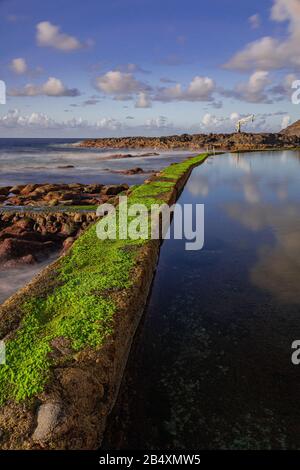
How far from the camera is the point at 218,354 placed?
8609 millimetres

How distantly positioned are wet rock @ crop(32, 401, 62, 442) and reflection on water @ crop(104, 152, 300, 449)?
1.22 meters

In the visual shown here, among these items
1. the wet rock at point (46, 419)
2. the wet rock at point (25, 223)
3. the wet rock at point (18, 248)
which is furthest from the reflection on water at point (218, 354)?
the wet rock at point (25, 223)

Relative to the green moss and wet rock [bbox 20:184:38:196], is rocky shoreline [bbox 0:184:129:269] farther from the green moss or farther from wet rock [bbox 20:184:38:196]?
the green moss

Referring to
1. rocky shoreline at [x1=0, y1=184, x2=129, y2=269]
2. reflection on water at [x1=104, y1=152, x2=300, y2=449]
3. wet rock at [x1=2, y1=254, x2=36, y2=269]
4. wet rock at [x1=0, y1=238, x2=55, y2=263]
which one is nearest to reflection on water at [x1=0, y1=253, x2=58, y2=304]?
wet rock at [x1=2, y1=254, x2=36, y2=269]

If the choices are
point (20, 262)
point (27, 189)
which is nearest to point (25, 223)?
point (20, 262)

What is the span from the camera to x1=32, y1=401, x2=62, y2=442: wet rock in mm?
5629

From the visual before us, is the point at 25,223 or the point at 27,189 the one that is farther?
the point at 27,189

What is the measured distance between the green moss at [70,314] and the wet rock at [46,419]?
0.38 m

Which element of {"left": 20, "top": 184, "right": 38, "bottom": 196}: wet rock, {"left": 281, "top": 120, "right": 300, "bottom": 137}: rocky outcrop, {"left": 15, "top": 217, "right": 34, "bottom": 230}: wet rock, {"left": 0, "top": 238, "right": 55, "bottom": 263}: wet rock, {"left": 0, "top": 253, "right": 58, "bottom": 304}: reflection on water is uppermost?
{"left": 281, "top": 120, "right": 300, "bottom": 137}: rocky outcrop

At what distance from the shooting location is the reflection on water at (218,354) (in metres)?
6.61

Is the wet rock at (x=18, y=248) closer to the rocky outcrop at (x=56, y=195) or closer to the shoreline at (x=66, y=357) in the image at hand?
the shoreline at (x=66, y=357)

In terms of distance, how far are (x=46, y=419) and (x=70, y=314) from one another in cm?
304

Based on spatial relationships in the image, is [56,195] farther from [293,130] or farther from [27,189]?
[293,130]
